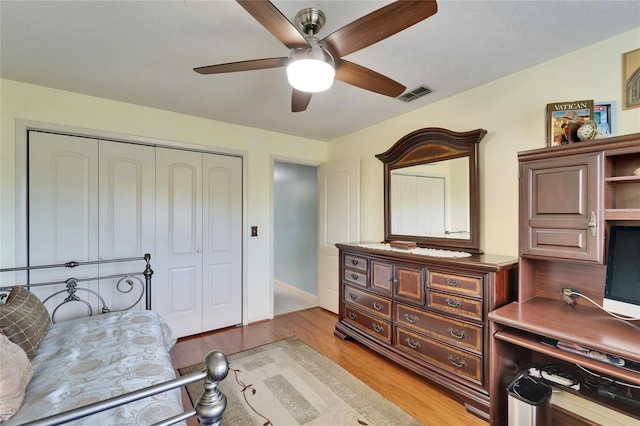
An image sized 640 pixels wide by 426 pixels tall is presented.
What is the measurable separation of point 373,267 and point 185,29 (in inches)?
91.3

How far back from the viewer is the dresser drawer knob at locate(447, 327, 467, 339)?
1.99m

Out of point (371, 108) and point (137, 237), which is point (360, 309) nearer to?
point (371, 108)

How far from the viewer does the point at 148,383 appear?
4.43 feet

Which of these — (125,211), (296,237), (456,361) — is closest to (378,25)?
(456,361)

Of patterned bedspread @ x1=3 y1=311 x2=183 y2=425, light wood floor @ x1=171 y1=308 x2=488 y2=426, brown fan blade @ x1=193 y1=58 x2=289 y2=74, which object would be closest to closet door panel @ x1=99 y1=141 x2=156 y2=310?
patterned bedspread @ x1=3 y1=311 x2=183 y2=425

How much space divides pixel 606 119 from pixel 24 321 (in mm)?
3698

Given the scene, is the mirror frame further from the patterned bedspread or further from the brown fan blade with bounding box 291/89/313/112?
the patterned bedspread

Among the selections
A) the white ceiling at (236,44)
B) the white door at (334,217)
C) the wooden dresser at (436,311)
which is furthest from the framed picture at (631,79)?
the white door at (334,217)

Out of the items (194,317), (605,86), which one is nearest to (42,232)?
(194,317)

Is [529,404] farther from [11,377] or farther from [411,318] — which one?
[11,377]

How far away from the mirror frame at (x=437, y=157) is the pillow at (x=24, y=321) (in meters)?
2.93

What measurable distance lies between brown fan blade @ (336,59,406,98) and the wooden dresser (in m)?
1.26

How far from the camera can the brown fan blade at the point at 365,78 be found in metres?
1.56

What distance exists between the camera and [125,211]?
2824 millimetres
